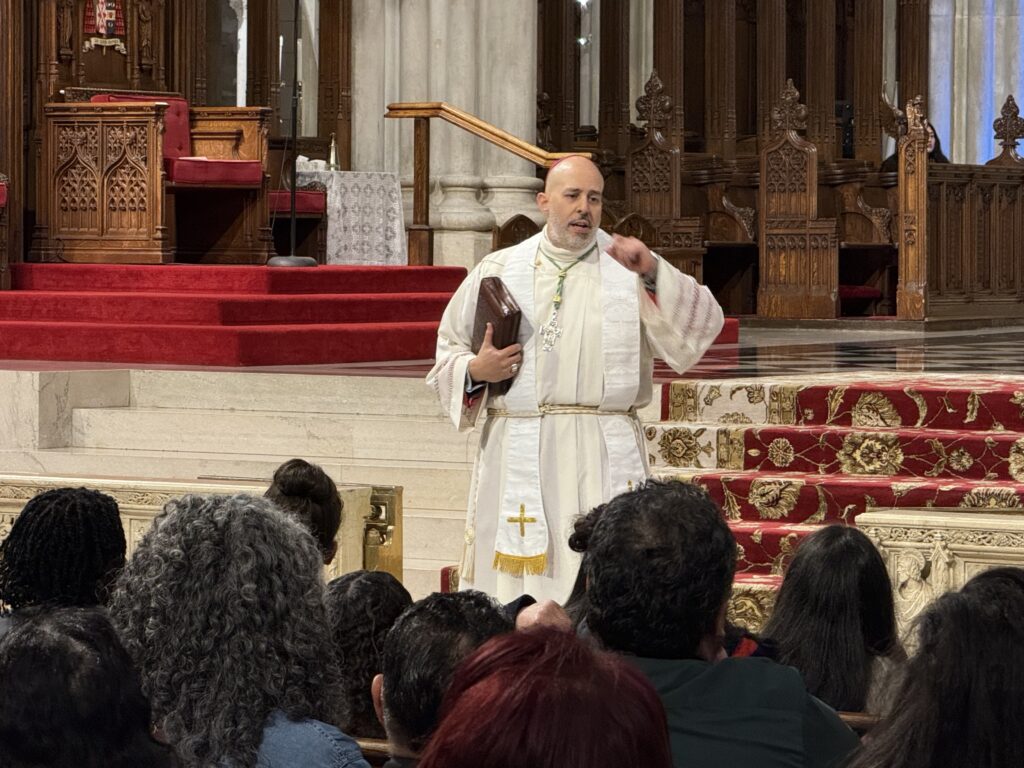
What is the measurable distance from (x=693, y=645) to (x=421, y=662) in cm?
35

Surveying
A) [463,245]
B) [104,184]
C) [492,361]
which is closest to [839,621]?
[492,361]

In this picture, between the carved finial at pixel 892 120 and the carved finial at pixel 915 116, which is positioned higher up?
the carved finial at pixel 892 120

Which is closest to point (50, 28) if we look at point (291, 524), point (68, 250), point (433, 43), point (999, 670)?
point (68, 250)

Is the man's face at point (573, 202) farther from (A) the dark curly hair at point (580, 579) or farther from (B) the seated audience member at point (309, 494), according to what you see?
(A) the dark curly hair at point (580, 579)

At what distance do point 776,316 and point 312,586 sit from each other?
11.9 meters

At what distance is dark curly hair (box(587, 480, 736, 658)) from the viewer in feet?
7.94

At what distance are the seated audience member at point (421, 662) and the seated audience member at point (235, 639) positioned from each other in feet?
Answer: 0.23

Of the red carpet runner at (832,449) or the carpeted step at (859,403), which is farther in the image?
the carpeted step at (859,403)

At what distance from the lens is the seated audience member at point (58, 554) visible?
321cm

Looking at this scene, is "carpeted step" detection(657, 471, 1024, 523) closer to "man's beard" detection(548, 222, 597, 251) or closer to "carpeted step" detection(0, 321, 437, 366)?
"man's beard" detection(548, 222, 597, 251)

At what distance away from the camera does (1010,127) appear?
1544 cm

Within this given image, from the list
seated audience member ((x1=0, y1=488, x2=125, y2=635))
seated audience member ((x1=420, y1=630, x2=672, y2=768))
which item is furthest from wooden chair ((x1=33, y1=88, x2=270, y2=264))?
seated audience member ((x1=420, y1=630, x2=672, y2=768))

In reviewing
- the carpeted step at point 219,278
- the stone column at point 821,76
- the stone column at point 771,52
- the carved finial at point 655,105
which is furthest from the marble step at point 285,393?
the stone column at point 771,52

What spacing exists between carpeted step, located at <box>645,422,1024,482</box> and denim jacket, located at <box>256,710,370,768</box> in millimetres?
4165
